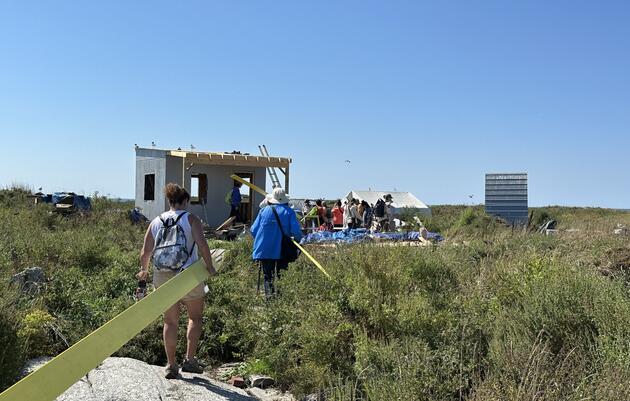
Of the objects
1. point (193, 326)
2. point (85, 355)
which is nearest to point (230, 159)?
point (193, 326)

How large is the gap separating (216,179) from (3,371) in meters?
17.9

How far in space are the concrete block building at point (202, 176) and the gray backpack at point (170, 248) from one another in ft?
50.6

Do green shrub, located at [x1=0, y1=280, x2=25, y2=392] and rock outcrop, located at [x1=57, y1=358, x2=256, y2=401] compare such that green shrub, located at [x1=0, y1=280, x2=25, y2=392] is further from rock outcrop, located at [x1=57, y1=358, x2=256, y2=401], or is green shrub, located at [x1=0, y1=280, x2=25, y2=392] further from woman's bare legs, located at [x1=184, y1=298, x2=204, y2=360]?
woman's bare legs, located at [x1=184, y1=298, x2=204, y2=360]

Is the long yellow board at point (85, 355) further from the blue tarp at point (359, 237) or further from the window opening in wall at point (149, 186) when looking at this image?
the window opening in wall at point (149, 186)

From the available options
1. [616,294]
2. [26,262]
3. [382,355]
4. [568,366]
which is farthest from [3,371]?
[26,262]

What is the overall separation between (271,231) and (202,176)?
14483mm

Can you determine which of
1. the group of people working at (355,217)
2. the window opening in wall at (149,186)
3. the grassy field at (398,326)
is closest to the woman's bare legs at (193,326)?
the grassy field at (398,326)

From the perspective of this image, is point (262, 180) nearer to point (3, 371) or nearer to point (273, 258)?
point (273, 258)

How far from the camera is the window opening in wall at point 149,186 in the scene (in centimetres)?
2220

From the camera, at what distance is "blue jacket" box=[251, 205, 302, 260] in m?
7.91

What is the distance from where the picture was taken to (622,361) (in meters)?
3.80

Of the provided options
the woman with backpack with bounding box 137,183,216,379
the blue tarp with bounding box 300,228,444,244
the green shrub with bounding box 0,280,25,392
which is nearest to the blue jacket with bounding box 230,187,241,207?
the blue tarp with bounding box 300,228,444,244

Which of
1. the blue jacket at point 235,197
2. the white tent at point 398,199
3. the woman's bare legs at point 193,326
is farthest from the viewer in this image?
the white tent at point 398,199

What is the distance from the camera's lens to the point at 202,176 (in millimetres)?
21969
